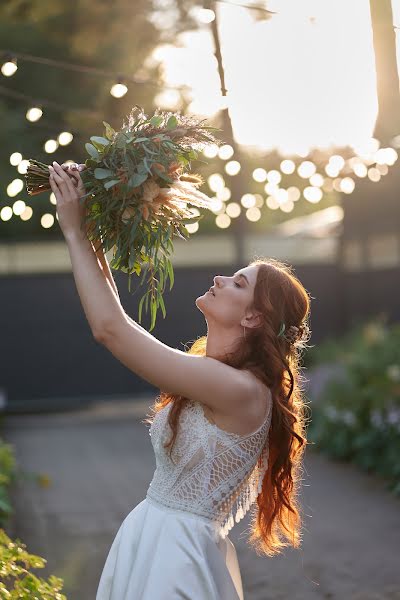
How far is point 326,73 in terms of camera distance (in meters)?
6.45

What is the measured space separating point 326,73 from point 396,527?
3367 millimetres

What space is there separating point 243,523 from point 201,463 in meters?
5.27

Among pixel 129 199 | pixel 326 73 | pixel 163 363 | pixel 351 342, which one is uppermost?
pixel 326 73

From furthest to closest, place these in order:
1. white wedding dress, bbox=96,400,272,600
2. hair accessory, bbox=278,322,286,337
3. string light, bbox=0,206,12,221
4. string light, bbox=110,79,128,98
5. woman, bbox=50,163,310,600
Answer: string light, bbox=110,79,128,98 < string light, bbox=0,206,12,221 < hair accessory, bbox=278,322,286,337 < white wedding dress, bbox=96,400,272,600 < woman, bbox=50,163,310,600

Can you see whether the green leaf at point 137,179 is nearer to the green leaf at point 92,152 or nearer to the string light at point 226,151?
the green leaf at point 92,152

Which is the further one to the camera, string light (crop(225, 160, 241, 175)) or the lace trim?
string light (crop(225, 160, 241, 175))

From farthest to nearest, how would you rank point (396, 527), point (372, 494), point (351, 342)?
1. point (351, 342)
2. point (372, 494)
3. point (396, 527)

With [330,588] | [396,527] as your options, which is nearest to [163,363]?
[330,588]

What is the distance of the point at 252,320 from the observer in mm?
2922

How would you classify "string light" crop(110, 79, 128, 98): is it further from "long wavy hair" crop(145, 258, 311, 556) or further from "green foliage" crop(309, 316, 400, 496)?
"green foliage" crop(309, 316, 400, 496)

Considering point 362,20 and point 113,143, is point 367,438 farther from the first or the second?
point 113,143

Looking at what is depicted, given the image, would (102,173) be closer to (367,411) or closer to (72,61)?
(367,411)

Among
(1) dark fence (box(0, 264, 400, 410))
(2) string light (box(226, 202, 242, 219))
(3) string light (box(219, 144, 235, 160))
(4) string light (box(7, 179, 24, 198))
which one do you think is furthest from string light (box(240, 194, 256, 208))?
(1) dark fence (box(0, 264, 400, 410))

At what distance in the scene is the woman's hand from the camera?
268 cm
